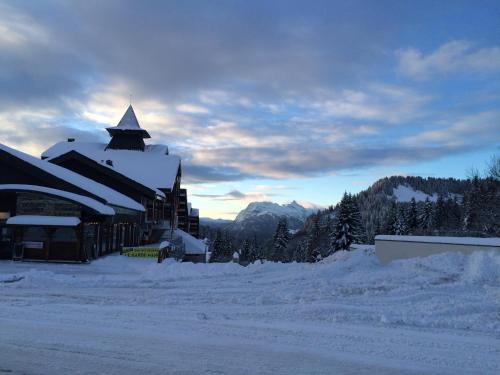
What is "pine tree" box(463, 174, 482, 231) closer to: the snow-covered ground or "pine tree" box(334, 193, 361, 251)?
"pine tree" box(334, 193, 361, 251)

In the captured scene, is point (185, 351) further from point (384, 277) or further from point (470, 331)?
point (384, 277)

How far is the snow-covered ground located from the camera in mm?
6125

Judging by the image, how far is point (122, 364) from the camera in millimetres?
5867

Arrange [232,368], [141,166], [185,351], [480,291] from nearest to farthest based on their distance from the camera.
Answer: [232,368] < [185,351] < [480,291] < [141,166]

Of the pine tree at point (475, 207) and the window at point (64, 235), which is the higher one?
the pine tree at point (475, 207)

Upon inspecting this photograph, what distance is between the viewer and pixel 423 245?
16203 mm

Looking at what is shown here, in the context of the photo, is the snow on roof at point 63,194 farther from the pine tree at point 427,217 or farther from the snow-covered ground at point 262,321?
the pine tree at point 427,217

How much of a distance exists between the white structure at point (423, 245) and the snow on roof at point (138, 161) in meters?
21.8

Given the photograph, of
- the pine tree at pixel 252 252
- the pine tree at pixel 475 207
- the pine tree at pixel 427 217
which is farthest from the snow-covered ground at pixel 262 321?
the pine tree at pixel 427 217

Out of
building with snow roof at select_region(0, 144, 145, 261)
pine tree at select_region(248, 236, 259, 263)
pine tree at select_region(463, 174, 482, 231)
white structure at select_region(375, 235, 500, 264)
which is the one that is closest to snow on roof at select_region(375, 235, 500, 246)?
white structure at select_region(375, 235, 500, 264)

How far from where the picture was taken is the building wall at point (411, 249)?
14987mm

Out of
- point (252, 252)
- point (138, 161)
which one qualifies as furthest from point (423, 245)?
point (252, 252)

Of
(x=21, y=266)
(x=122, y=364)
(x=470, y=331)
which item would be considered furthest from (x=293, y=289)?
(x=21, y=266)

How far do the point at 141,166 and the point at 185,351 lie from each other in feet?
113
